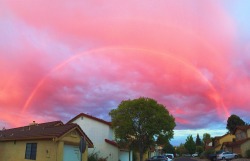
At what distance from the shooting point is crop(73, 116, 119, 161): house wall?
47.4m

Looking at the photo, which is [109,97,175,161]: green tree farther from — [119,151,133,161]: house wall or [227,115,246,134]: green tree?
[227,115,246,134]: green tree

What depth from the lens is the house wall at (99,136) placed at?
47.4m

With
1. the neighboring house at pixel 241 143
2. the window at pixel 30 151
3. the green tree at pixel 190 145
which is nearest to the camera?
the window at pixel 30 151

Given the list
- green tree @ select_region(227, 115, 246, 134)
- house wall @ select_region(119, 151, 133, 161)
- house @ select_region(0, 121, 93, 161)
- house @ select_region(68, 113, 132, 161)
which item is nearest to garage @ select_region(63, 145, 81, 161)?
house @ select_region(0, 121, 93, 161)

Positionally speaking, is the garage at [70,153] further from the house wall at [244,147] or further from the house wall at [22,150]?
the house wall at [244,147]

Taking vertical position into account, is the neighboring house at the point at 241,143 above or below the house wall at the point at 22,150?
above

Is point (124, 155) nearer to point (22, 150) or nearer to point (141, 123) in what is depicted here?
point (141, 123)

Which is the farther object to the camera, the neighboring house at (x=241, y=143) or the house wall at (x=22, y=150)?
the neighboring house at (x=241, y=143)

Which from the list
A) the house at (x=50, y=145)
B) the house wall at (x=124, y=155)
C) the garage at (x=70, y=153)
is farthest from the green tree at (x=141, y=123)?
the garage at (x=70, y=153)

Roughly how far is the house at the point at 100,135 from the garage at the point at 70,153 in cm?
1827

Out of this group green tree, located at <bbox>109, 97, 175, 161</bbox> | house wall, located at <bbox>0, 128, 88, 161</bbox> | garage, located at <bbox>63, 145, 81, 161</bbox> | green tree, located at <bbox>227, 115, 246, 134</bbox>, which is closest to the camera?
house wall, located at <bbox>0, 128, 88, 161</bbox>

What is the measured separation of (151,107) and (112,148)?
388 inches

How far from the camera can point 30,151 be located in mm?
28406

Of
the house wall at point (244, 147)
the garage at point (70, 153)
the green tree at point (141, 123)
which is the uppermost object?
the green tree at point (141, 123)
